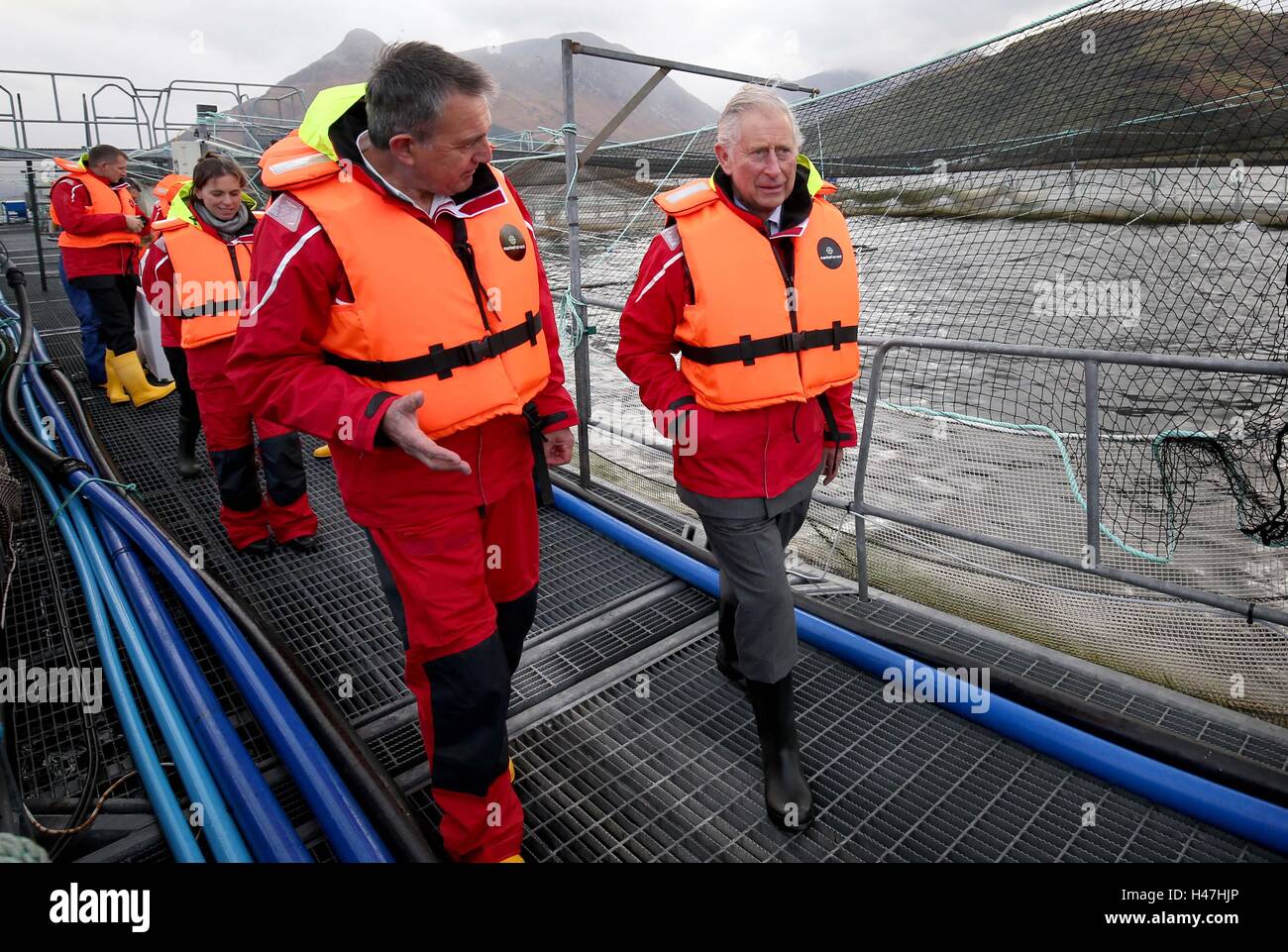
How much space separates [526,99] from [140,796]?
219575 mm

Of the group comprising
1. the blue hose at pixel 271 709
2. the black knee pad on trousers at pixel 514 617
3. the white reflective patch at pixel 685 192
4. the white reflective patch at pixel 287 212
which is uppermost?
the white reflective patch at pixel 685 192

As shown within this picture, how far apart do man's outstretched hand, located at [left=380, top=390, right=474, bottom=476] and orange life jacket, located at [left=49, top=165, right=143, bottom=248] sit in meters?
6.42

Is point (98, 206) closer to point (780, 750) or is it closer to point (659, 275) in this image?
point (659, 275)

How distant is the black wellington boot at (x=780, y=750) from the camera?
2449mm

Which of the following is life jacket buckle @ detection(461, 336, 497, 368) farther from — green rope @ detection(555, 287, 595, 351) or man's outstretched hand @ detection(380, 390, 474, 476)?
green rope @ detection(555, 287, 595, 351)

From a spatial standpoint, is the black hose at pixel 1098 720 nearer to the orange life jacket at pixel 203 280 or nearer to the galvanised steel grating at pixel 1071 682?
the galvanised steel grating at pixel 1071 682

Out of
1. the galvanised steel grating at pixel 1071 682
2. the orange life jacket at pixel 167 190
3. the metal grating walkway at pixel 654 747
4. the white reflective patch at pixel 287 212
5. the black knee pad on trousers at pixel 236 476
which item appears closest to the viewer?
the white reflective patch at pixel 287 212

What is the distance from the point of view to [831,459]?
2816 millimetres

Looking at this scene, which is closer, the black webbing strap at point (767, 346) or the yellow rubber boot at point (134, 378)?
the black webbing strap at point (767, 346)

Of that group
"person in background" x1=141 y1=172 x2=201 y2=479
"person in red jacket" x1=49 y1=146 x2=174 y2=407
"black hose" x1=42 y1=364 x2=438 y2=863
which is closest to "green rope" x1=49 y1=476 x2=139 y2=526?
"black hose" x1=42 y1=364 x2=438 y2=863

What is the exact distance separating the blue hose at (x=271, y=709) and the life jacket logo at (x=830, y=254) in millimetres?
2252

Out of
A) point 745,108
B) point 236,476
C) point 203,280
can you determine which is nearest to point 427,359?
point 745,108

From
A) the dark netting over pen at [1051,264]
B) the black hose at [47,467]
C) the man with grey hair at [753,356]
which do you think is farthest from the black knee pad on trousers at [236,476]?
the man with grey hair at [753,356]

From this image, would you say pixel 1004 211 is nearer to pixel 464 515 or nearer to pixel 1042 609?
pixel 1042 609
